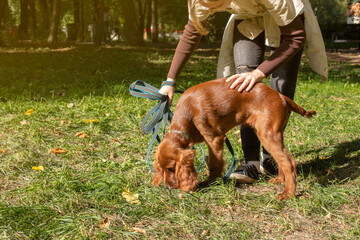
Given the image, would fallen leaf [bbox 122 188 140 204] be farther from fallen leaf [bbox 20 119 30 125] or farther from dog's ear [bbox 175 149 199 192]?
fallen leaf [bbox 20 119 30 125]

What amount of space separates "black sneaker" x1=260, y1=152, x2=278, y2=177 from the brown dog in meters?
0.67

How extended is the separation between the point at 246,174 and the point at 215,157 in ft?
1.54

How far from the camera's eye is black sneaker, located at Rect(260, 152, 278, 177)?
3635 mm

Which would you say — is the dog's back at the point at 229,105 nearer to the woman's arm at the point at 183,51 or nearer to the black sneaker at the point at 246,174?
the woman's arm at the point at 183,51

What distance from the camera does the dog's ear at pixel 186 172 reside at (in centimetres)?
291

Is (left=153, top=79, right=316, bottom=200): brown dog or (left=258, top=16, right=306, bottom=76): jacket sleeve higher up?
(left=258, top=16, right=306, bottom=76): jacket sleeve

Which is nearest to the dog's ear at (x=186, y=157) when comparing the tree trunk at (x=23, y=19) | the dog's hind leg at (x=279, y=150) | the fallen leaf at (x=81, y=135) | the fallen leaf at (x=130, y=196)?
the fallen leaf at (x=130, y=196)

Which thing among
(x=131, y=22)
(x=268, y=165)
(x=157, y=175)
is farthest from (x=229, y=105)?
(x=131, y=22)

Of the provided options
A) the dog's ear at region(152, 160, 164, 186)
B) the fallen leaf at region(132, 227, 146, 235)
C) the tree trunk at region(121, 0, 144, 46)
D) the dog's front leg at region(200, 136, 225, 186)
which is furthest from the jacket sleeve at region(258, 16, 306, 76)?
the tree trunk at region(121, 0, 144, 46)

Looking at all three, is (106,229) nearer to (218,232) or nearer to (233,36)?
(218,232)

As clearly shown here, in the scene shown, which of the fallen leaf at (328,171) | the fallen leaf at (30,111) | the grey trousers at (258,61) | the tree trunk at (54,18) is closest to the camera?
the grey trousers at (258,61)

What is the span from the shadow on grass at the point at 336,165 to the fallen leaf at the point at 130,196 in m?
1.46

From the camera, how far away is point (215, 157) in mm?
3111

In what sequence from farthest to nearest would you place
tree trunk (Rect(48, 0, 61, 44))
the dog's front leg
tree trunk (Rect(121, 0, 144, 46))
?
tree trunk (Rect(121, 0, 144, 46))
tree trunk (Rect(48, 0, 61, 44))
the dog's front leg
